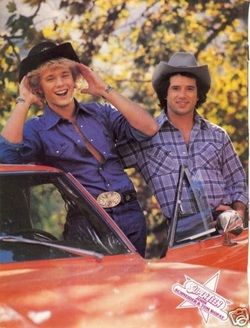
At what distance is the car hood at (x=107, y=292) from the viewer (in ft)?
9.61

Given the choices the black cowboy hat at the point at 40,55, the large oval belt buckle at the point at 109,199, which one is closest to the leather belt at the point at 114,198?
the large oval belt buckle at the point at 109,199

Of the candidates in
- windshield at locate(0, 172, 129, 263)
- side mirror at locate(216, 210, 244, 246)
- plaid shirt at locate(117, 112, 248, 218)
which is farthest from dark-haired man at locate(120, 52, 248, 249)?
windshield at locate(0, 172, 129, 263)

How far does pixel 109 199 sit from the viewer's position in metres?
3.78

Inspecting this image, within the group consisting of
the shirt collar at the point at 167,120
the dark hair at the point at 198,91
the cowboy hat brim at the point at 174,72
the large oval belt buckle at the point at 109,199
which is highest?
the cowboy hat brim at the point at 174,72

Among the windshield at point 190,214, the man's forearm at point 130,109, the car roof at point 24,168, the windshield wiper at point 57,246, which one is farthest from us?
the man's forearm at point 130,109

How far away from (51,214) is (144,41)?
3.44 feet

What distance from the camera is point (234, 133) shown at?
3.93m

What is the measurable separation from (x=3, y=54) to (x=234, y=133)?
4.27 ft

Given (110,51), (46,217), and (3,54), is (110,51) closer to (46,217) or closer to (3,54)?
(3,54)

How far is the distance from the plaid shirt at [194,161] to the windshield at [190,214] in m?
0.03

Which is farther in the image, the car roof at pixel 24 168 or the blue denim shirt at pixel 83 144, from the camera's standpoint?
the blue denim shirt at pixel 83 144

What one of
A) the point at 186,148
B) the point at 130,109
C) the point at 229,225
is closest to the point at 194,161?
the point at 186,148

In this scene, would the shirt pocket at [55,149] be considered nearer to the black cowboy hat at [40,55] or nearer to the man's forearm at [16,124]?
the man's forearm at [16,124]

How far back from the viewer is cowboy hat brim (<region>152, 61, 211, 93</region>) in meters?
3.84
